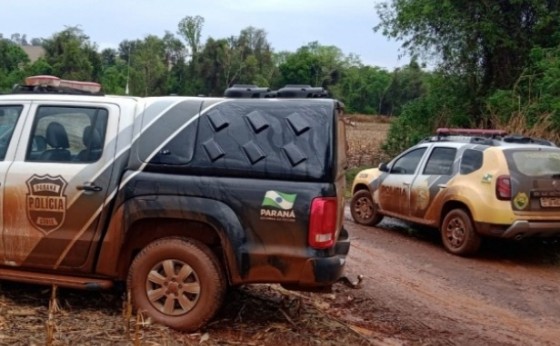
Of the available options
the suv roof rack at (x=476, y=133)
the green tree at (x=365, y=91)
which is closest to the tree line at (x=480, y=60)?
the suv roof rack at (x=476, y=133)

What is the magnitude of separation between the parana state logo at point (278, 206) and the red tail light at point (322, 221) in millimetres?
152

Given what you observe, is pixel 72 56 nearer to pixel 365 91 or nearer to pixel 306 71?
pixel 306 71

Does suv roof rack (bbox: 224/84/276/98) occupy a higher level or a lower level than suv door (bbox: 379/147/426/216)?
higher

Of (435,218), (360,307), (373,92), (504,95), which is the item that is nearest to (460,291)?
(360,307)

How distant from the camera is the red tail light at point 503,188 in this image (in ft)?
28.1

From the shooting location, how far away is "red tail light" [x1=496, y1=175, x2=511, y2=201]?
858cm

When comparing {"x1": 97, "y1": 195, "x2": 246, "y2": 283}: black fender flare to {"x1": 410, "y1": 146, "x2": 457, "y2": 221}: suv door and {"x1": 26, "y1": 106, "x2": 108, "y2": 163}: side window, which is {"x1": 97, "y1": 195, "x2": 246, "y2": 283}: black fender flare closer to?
{"x1": 26, "y1": 106, "x2": 108, "y2": 163}: side window

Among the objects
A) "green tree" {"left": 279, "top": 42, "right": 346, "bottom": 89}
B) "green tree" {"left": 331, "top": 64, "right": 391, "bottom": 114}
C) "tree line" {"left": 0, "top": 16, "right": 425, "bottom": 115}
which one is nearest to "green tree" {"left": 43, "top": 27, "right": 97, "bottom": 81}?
"tree line" {"left": 0, "top": 16, "right": 425, "bottom": 115}

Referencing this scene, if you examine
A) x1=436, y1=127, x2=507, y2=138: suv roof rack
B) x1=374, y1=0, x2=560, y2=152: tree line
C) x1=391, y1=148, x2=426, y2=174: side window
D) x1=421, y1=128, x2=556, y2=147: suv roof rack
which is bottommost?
x1=391, y1=148, x2=426, y2=174: side window

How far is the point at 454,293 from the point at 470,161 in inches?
105

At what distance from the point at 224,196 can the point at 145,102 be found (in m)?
1.10

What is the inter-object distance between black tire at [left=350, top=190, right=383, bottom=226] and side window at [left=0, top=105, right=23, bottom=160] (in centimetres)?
705

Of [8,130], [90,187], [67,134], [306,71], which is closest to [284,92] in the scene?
[90,187]

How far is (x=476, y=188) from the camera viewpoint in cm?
902
